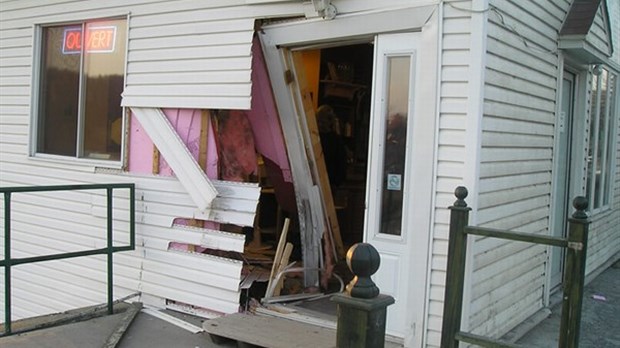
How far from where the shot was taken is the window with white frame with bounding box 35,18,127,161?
6375 millimetres

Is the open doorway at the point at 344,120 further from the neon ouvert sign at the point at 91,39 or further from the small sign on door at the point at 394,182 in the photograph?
Answer: the small sign on door at the point at 394,182

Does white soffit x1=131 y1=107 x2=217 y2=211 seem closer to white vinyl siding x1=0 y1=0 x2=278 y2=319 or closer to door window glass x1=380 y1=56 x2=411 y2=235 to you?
white vinyl siding x1=0 y1=0 x2=278 y2=319

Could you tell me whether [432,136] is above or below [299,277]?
above

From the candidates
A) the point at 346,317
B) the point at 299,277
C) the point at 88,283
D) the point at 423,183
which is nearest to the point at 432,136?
the point at 423,183

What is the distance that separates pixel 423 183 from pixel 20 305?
17.8 ft

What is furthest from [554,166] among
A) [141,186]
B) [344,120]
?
[141,186]

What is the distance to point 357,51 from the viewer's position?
27.6ft

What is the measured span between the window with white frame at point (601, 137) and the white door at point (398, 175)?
387 centimetres

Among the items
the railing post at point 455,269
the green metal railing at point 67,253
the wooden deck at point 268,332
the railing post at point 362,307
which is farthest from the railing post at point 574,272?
the green metal railing at point 67,253

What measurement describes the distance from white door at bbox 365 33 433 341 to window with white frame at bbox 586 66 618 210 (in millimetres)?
3870

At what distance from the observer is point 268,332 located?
4.66 metres

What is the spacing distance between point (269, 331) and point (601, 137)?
5.67 metres

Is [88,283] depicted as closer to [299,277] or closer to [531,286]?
[299,277]

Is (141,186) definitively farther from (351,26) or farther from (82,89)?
(351,26)
